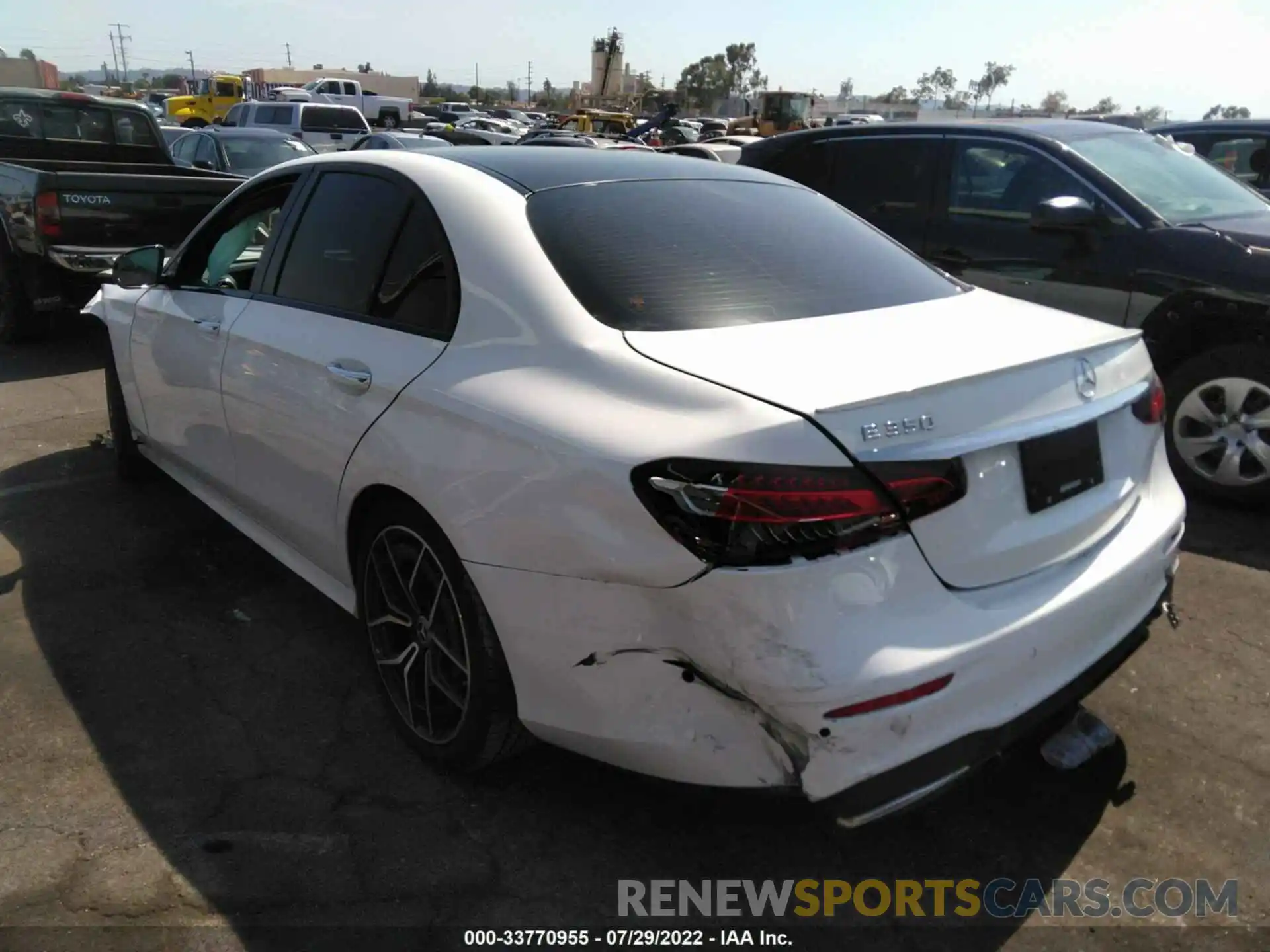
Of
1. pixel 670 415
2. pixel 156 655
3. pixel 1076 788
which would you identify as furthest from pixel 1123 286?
pixel 156 655

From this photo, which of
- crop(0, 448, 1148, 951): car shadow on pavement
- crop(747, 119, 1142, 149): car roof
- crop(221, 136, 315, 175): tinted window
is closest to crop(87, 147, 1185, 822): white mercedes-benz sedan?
crop(0, 448, 1148, 951): car shadow on pavement

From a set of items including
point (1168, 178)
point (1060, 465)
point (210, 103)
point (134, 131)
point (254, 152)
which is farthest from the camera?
point (210, 103)

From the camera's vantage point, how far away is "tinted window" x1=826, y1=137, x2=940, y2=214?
6.09 m

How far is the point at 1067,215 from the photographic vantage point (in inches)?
202

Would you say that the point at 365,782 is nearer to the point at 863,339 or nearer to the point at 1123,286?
the point at 863,339

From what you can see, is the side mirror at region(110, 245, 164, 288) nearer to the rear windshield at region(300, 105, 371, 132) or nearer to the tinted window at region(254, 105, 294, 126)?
the rear windshield at region(300, 105, 371, 132)

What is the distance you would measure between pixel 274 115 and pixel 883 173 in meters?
22.1

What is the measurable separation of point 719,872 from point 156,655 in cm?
218

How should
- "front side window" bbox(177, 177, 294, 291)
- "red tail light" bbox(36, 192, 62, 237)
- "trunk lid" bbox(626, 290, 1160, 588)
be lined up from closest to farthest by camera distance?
"trunk lid" bbox(626, 290, 1160, 588) < "front side window" bbox(177, 177, 294, 291) < "red tail light" bbox(36, 192, 62, 237)

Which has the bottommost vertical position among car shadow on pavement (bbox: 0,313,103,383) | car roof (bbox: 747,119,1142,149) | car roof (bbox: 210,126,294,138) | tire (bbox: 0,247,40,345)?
car shadow on pavement (bbox: 0,313,103,383)

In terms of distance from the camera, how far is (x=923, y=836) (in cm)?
269

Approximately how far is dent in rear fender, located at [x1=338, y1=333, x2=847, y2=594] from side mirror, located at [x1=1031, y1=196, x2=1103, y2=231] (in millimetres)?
3634

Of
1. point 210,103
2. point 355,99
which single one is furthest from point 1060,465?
point 355,99

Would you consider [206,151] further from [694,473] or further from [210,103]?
[210,103]
